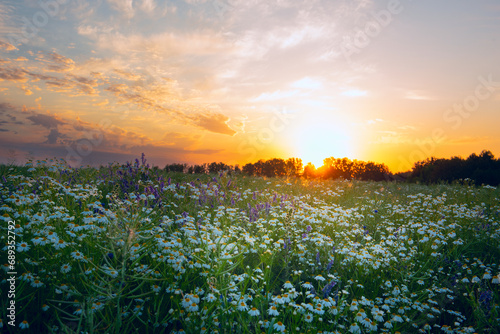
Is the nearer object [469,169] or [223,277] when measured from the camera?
[223,277]

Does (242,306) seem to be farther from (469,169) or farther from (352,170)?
(352,170)

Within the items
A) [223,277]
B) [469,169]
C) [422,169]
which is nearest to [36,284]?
[223,277]

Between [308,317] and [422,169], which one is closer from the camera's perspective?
[308,317]

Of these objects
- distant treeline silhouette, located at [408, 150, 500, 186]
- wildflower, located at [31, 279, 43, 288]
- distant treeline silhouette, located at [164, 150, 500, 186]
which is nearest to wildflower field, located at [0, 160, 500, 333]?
wildflower, located at [31, 279, 43, 288]

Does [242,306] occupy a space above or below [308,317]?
above

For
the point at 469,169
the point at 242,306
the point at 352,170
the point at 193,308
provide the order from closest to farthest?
the point at 193,308, the point at 242,306, the point at 469,169, the point at 352,170

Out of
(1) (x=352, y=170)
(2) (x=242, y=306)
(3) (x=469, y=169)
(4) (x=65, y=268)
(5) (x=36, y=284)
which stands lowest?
(2) (x=242, y=306)

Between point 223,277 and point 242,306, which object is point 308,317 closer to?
point 242,306

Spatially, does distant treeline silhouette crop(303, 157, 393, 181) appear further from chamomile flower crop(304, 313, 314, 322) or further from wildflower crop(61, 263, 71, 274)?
wildflower crop(61, 263, 71, 274)

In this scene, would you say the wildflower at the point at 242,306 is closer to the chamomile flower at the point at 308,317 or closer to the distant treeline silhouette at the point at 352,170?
the chamomile flower at the point at 308,317

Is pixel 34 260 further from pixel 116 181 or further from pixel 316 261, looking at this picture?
pixel 116 181

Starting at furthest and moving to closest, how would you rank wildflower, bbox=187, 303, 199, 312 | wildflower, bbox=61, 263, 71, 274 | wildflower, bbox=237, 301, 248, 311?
wildflower, bbox=61, 263, 71, 274 → wildflower, bbox=237, 301, 248, 311 → wildflower, bbox=187, 303, 199, 312

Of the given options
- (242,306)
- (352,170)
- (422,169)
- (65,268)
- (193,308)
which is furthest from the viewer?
(352,170)

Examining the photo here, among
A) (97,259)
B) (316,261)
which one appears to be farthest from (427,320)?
(97,259)
